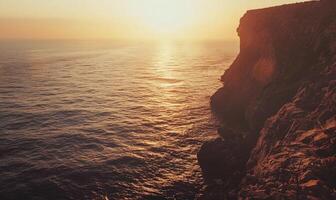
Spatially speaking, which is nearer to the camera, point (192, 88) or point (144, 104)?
point (144, 104)

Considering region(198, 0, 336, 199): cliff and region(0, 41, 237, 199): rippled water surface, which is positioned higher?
region(198, 0, 336, 199): cliff

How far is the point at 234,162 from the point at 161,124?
785 inches

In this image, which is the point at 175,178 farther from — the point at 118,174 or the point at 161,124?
the point at 161,124

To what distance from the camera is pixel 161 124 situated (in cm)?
4575

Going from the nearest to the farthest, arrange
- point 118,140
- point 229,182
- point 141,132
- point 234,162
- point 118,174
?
point 229,182, point 234,162, point 118,174, point 118,140, point 141,132

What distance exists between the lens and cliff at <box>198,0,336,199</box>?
16297 millimetres

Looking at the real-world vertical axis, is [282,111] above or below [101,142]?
above

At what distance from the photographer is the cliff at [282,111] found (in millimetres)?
16297

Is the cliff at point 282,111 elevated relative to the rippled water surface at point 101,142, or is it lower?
elevated

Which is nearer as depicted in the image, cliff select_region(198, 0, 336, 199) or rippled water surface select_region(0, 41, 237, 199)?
cliff select_region(198, 0, 336, 199)

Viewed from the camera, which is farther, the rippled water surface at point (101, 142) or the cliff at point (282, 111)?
the rippled water surface at point (101, 142)

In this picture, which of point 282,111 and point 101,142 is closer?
point 282,111

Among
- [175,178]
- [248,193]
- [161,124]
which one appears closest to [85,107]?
[161,124]

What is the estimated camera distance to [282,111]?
79.6ft
